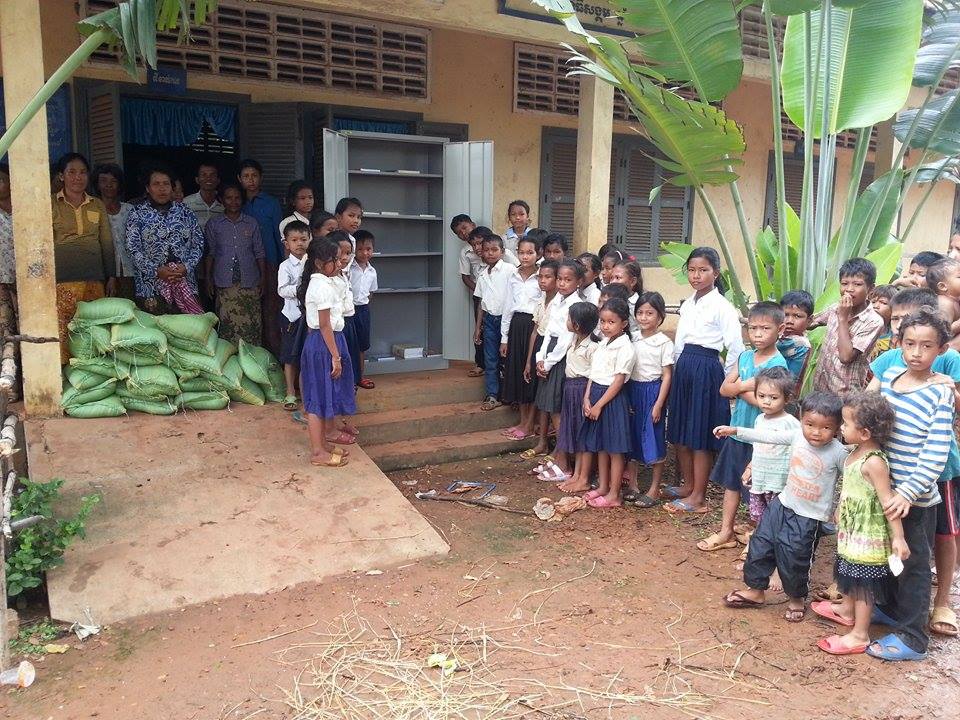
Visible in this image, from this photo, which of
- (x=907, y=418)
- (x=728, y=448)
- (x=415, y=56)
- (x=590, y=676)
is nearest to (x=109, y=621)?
(x=590, y=676)

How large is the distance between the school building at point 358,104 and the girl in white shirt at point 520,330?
2.99 feet

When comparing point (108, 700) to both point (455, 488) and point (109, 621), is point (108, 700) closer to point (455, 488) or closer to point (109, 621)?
point (109, 621)

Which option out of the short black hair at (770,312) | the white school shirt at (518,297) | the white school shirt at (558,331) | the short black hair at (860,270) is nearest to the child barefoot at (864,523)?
the short black hair at (770,312)

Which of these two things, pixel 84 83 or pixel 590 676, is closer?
pixel 590 676

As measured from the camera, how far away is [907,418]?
10.1 feet

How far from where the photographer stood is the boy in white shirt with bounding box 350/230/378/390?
5.84 m

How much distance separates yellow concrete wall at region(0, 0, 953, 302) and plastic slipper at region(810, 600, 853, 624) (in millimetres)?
4760

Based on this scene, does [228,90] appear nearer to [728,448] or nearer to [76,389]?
[76,389]

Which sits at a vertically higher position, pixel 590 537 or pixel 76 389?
pixel 76 389

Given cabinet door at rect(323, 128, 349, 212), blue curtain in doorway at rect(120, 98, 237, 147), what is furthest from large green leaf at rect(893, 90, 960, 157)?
blue curtain in doorway at rect(120, 98, 237, 147)

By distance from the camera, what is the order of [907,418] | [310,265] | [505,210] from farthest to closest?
1. [505,210]
2. [310,265]
3. [907,418]

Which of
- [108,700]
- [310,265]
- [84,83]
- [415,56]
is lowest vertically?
[108,700]

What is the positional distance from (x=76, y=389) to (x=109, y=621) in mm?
2141

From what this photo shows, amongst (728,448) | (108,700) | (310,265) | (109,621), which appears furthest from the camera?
(310,265)
